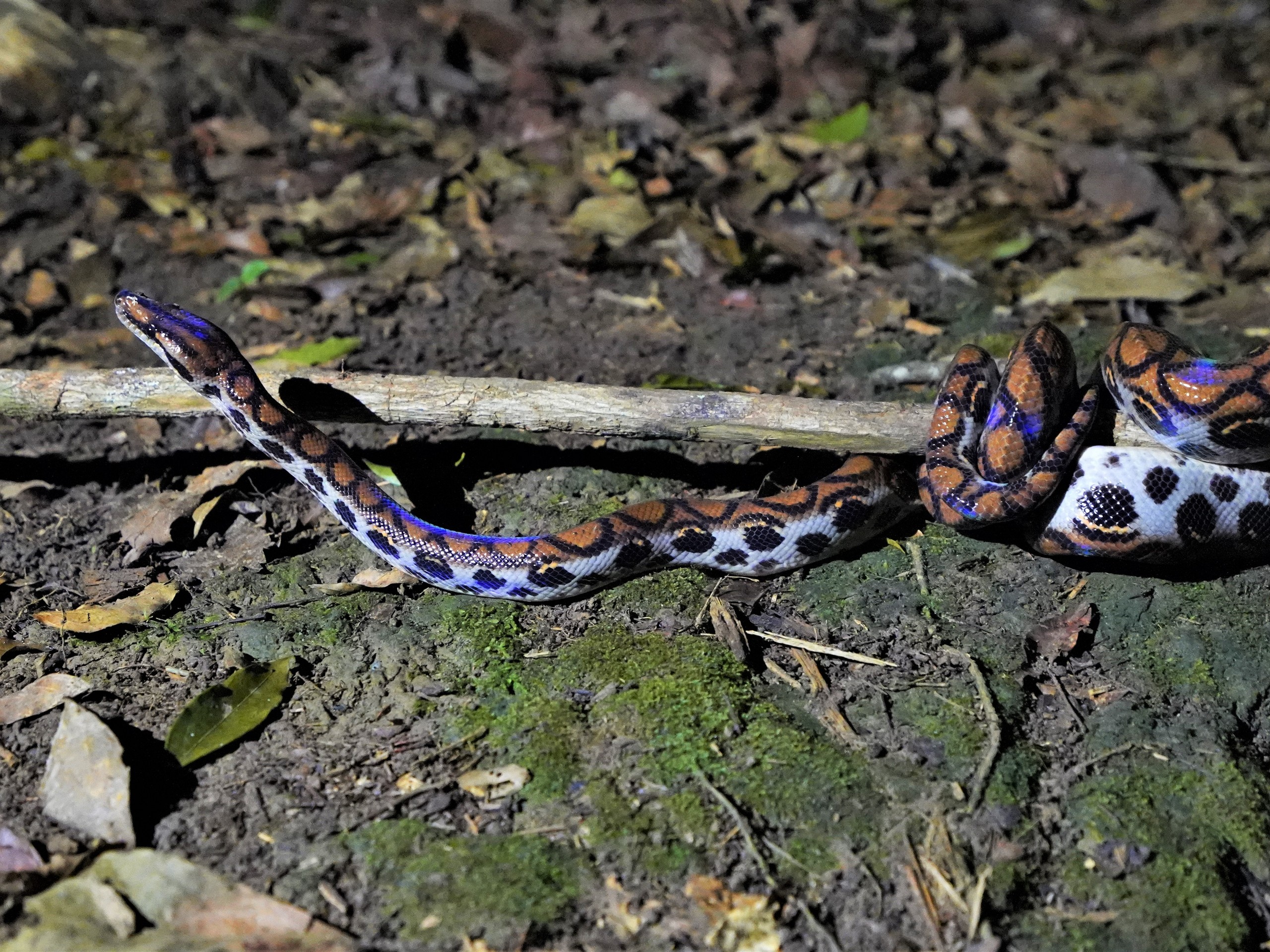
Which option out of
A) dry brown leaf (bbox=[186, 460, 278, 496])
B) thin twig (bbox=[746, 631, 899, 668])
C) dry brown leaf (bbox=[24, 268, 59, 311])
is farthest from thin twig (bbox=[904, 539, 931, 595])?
dry brown leaf (bbox=[24, 268, 59, 311])

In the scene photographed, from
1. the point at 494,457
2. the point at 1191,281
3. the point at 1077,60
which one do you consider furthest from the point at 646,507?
the point at 1077,60

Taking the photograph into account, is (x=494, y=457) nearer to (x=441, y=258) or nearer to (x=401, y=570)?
(x=401, y=570)

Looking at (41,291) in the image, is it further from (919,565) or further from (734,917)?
(734,917)

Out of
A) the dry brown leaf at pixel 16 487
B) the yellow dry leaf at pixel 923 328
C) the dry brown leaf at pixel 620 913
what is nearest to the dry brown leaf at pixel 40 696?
the dry brown leaf at pixel 16 487

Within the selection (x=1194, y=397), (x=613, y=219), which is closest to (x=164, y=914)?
(x=1194, y=397)

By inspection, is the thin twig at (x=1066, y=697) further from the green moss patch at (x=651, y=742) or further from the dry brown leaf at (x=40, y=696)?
the dry brown leaf at (x=40, y=696)

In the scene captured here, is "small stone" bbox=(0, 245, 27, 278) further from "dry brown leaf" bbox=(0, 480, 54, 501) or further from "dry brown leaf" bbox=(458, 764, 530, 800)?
"dry brown leaf" bbox=(458, 764, 530, 800)
